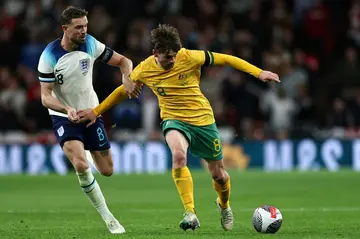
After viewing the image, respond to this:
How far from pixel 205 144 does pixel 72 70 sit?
184 cm

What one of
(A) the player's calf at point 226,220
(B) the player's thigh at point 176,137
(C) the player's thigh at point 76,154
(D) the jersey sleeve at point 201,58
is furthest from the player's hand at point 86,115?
(A) the player's calf at point 226,220

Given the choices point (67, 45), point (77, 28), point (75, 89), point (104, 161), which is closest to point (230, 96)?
point (104, 161)

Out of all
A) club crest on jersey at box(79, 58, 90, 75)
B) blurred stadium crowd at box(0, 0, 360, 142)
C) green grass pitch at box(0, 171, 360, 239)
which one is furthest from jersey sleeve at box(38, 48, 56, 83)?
blurred stadium crowd at box(0, 0, 360, 142)

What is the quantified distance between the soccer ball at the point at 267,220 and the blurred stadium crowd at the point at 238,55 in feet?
38.5

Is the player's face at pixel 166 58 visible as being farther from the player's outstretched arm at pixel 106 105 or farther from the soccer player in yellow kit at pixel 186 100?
the player's outstretched arm at pixel 106 105

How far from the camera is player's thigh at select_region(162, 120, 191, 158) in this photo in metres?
10.7

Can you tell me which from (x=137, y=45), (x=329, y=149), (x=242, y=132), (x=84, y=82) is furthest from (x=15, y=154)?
(x=84, y=82)

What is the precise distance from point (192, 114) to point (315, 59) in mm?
13890

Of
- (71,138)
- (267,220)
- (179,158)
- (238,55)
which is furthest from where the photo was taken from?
(238,55)

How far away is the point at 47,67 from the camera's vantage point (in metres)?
11.6

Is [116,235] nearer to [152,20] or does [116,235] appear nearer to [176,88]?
[176,88]

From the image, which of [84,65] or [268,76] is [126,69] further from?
[268,76]

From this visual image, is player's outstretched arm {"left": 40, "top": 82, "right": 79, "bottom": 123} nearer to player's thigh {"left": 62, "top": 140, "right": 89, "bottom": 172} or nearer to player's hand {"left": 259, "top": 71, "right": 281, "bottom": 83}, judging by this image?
player's thigh {"left": 62, "top": 140, "right": 89, "bottom": 172}

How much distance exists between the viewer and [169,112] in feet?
36.7
